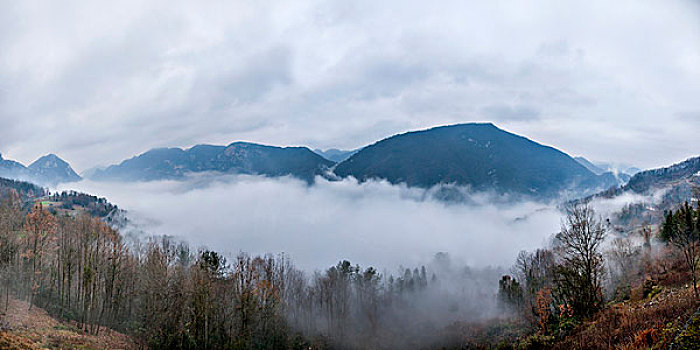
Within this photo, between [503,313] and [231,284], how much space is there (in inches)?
2831

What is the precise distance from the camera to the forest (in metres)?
26.7

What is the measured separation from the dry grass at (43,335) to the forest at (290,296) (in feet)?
5.01

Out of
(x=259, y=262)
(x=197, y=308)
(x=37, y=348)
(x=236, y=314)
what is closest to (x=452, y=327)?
(x=259, y=262)

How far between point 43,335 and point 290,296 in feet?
189

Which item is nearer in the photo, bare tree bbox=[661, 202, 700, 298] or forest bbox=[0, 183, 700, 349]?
forest bbox=[0, 183, 700, 349]

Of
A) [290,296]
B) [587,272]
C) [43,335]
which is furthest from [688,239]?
[290,296]

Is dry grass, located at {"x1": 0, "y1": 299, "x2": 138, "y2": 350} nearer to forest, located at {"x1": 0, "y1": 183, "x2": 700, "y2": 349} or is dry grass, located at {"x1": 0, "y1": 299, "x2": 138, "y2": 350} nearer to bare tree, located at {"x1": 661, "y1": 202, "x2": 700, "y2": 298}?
forest, located at {"x1": 0, "y1": 183, "x2": 700, "y2": 349}

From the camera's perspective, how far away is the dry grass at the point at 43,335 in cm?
2601

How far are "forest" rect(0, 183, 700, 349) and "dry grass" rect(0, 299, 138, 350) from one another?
1528mm

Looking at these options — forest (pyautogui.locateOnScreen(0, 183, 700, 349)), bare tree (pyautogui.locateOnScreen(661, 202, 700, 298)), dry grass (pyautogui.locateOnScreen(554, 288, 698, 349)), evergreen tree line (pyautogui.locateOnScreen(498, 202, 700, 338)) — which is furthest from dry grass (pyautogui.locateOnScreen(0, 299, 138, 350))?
bare tree (pyautogui.locateOnScreen(661, 202, 700, 298))

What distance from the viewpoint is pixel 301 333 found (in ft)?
254

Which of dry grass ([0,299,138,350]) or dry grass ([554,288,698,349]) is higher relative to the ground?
dry grass ([554,288,698,349])

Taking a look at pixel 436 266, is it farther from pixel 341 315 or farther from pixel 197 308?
pixel 197 308

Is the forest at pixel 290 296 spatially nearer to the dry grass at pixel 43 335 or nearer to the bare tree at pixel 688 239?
the bare tree at pixel 688 239
